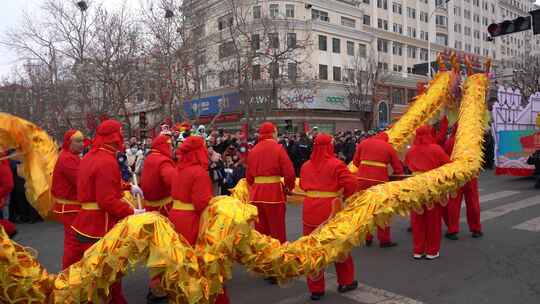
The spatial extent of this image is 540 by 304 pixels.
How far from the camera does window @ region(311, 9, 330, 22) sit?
37.8 meters

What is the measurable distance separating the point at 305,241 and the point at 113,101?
16.1 meters

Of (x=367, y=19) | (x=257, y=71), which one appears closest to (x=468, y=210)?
(x=257, y=71)

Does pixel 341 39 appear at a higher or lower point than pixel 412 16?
lower

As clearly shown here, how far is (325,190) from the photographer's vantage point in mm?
4910

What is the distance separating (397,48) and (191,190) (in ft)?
160

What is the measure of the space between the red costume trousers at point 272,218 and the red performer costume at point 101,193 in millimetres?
2035

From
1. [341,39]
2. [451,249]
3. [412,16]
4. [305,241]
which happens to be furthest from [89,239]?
[412,16]

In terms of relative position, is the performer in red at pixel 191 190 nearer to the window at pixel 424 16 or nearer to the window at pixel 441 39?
the window at pixel 424 16

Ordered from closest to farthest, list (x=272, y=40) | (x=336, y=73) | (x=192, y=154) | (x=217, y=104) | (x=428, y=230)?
(x=192, y=154) < (x=428, y=230) < (x=272, y=40) < (x=217, y=104) < (x=336, y=73)

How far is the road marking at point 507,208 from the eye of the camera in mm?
8873

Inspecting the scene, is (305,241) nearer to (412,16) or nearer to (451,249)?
(451,249)

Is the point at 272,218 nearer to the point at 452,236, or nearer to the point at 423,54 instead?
the point at 452,236

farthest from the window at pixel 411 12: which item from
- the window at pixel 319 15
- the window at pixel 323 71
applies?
the window at pixel 323 71

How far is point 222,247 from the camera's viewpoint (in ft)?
11.5
